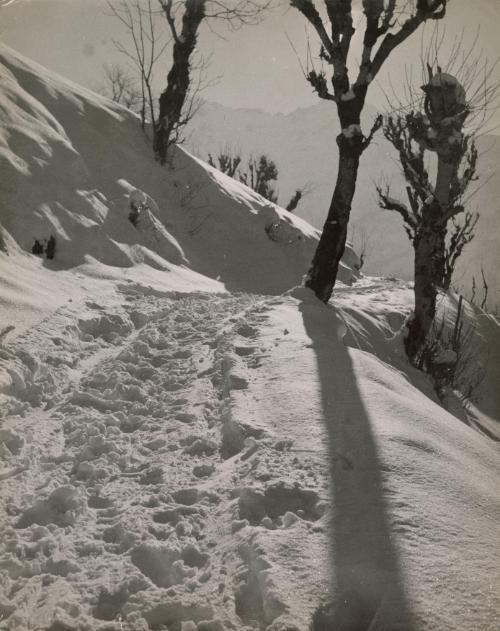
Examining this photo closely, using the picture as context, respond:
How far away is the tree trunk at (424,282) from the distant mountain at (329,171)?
52.8m

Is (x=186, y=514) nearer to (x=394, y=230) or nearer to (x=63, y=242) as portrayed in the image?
(x=63, y=242)

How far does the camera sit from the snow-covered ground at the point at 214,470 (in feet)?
5.10

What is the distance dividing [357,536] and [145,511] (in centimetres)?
84

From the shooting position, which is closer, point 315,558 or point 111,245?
point 315,558

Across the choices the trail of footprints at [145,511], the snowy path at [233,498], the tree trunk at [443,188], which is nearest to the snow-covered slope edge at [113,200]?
the snowy path at [233,498]

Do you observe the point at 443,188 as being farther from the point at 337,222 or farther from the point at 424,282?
the point at 337,222

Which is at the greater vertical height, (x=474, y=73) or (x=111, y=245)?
(x=474, y=73)

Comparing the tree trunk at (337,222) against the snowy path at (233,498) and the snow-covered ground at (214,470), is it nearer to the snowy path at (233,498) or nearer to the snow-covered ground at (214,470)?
the snow-covered ground at (214,470)

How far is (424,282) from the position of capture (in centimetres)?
648

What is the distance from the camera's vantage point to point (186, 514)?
2.02 metres

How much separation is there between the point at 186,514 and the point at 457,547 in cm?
102

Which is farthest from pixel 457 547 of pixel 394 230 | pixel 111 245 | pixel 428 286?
pixel 394 230

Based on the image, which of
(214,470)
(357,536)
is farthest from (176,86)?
(357,536)

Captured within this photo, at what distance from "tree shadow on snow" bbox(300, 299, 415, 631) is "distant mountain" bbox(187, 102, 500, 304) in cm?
5716
